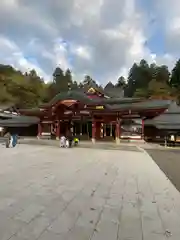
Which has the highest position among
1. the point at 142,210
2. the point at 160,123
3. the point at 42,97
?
the point at 42,97

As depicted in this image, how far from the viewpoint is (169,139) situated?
1158 inches

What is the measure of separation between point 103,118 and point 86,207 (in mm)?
27147

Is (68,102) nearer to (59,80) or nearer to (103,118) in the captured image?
(103,118)

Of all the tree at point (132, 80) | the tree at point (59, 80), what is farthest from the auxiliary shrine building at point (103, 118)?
the tree at point (132, 80)

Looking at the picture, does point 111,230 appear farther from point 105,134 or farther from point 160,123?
point 105,134

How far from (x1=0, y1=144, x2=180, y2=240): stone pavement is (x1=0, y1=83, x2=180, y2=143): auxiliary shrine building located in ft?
71.5

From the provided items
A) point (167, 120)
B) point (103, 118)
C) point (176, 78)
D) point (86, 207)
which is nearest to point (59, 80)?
point (176, 78)

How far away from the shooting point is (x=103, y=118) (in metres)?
32.3

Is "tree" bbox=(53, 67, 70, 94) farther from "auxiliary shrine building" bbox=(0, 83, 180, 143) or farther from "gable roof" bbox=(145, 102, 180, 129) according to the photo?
"gable roof" bbox=(145, 102, 180, 129)

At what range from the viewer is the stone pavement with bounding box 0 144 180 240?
12.8 feet

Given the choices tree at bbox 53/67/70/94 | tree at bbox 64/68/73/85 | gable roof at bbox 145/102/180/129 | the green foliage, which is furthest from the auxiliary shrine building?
tree at bbox 64/68/73/85

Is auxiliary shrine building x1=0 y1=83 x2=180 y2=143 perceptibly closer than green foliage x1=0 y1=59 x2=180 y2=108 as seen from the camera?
Yes

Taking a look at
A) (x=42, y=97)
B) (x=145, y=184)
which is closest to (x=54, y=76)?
(x=42, y=97)

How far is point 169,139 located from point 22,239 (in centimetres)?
2746
